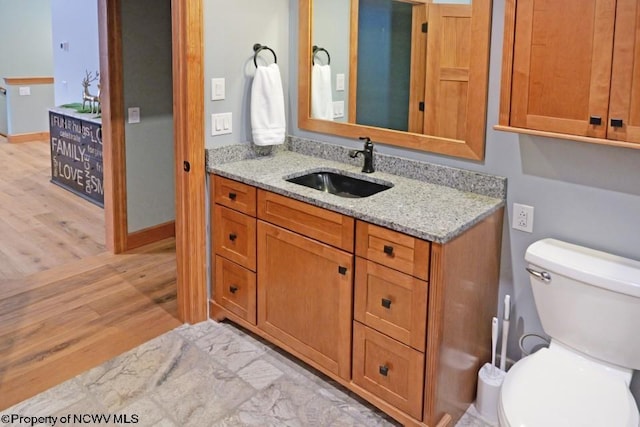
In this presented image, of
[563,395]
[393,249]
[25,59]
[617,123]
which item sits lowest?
[563,395]

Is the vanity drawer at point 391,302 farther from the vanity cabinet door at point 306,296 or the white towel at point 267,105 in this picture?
the white towel at point 267,105

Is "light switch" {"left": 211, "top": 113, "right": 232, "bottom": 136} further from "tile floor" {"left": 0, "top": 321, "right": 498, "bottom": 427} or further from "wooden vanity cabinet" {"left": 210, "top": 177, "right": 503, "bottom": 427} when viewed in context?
"tile floor" {"left": 0, "top": 321, "right": 498, "bottom": 427}

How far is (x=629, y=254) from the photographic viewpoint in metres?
2.05

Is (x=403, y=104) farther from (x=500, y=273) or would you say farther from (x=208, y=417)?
(x=208, y=417)

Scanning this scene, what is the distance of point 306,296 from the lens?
2.50 meters

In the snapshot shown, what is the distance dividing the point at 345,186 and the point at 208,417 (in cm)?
122

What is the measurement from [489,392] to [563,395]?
50 cm

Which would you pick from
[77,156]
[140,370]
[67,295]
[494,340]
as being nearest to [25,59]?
[77,156]

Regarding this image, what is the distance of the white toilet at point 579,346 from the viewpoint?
5.79 ft

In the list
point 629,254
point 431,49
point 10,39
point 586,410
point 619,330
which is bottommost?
point 586,410

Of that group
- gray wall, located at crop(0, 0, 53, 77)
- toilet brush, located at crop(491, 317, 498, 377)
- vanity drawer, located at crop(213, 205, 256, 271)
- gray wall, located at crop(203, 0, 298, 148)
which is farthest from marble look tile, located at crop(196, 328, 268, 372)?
gray wall, located at crop(0, 0, 53, 77)

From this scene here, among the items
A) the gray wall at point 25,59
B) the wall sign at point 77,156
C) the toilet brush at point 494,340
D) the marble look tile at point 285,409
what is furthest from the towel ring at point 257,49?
the gray wall at point 25,59

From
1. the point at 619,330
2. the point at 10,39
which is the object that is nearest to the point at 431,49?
the point at 619,330

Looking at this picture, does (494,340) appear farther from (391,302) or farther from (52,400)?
(52,400)
